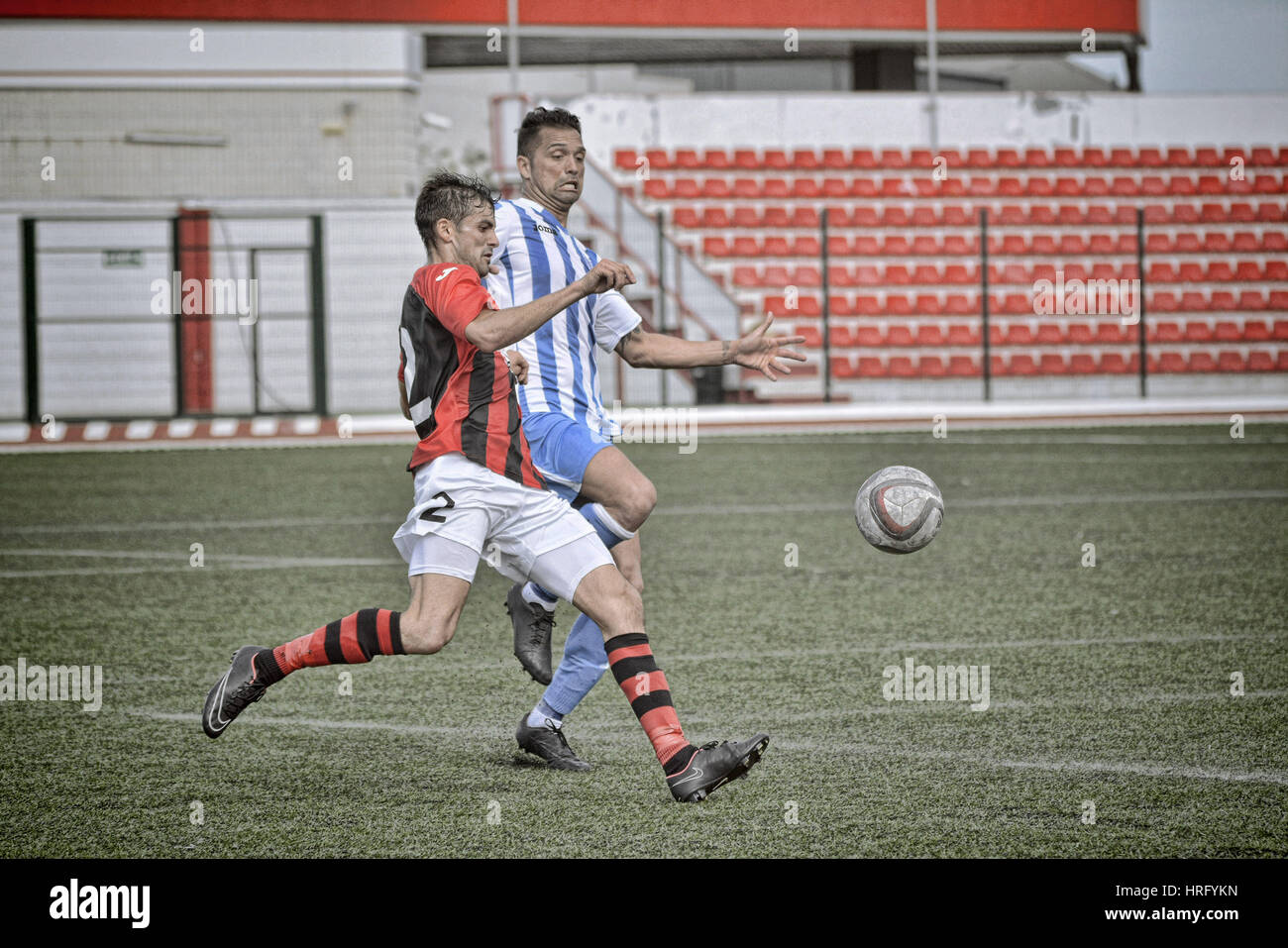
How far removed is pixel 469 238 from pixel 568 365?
2.73 ft

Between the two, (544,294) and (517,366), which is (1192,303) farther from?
(517,366)

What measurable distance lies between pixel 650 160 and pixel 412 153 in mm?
3640

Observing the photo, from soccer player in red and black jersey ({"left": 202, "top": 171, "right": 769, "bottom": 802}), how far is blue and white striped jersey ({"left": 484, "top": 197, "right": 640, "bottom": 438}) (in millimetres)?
593

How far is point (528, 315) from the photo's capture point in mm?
4125

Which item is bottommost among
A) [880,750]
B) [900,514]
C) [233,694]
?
[880,750]

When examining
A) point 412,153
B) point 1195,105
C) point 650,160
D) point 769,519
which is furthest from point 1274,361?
point 769,519

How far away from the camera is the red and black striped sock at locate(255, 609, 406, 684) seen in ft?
14.0

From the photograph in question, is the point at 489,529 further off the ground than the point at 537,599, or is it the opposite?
the point at 489,529

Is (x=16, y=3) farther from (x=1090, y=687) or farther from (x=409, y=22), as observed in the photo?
(x=1090, y=687)

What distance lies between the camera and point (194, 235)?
2211 centimetres

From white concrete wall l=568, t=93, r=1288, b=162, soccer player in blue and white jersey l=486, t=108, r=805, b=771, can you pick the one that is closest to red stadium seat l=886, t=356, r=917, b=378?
white concrete wall l=568, t=93, r=1288, b=162

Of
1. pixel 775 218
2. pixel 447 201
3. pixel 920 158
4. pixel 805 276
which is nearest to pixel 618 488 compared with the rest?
pixel 447 201

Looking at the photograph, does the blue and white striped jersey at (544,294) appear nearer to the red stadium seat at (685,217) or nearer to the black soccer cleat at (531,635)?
the black soccer cleat at (531,635)

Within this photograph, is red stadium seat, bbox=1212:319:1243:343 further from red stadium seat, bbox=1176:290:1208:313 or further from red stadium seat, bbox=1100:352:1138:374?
red stadium seat, bbox=1100:352:1138:374
